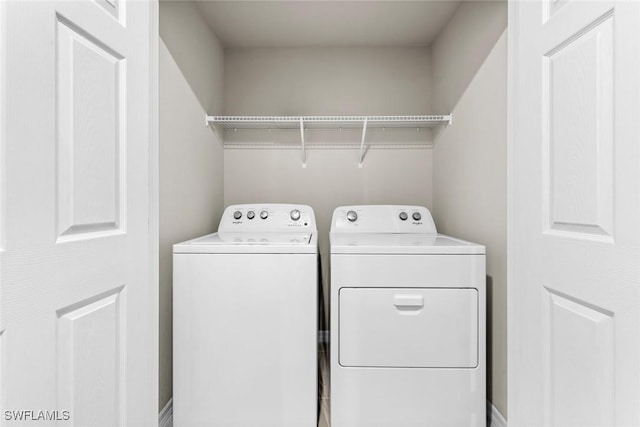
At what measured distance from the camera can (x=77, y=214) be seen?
790mm

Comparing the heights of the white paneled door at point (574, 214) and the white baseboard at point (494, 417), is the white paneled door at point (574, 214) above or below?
above

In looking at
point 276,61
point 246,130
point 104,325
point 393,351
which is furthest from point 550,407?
point 276,61

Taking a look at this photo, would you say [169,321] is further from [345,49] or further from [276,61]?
[345,49]

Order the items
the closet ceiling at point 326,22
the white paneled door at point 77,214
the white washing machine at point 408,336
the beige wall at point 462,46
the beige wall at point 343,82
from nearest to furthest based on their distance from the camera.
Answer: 1. the white paneled door at point 77,214
2. the white washing machine at point 408,336
3. the beige wall at point 462,46
4. the closet ceiling at point 326,22
5. the beige wall at point 343,82

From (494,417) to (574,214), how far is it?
45.3 inches

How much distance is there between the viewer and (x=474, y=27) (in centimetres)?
180

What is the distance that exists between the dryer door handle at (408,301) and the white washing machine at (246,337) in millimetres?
360

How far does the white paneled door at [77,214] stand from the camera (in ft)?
2.06

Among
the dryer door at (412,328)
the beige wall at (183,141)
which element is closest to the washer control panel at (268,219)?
the beige wall at (183,141)

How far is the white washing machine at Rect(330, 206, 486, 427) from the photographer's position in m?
1.48

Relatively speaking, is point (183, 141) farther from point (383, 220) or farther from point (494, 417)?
point (494, 417)

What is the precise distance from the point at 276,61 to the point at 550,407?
2453 mm

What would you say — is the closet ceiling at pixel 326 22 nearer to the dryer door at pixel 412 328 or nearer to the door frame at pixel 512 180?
the door frame at pixel 512 180

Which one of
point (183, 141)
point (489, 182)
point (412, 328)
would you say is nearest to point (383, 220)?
point (489, 182)
